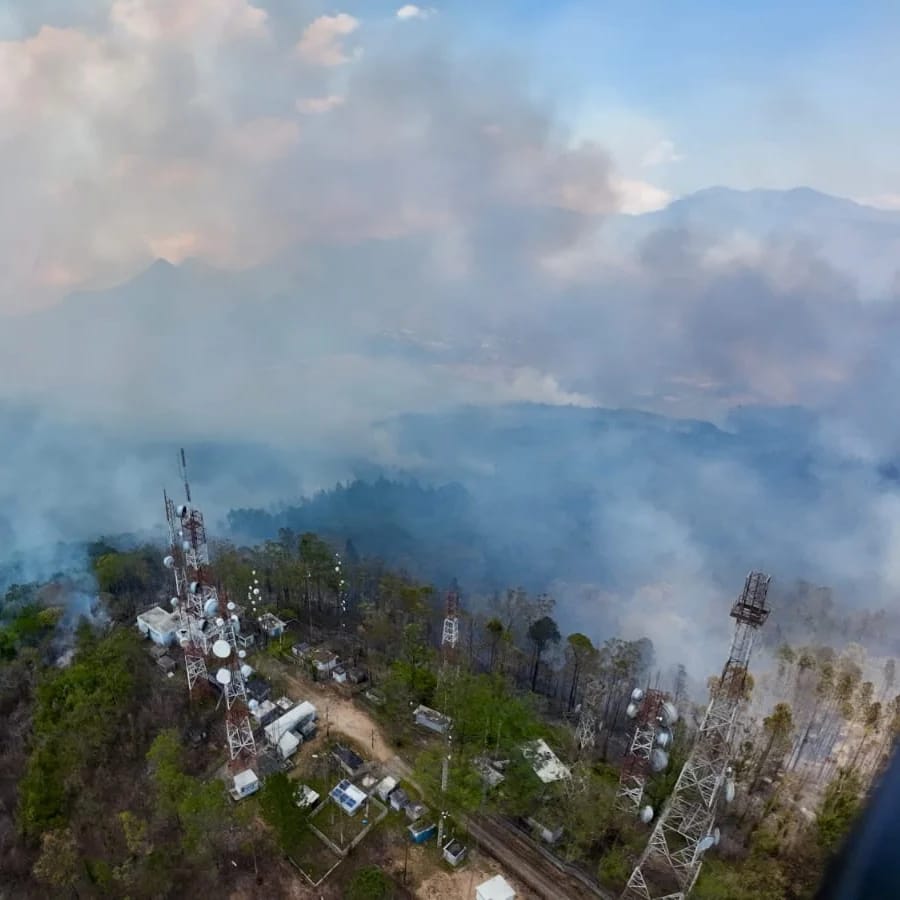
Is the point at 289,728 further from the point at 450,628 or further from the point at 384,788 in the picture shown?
the point at 450,628

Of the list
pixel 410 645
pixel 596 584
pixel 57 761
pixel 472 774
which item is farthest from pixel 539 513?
pixel 57 761

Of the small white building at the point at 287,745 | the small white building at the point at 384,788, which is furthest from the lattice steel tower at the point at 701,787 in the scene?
the small white building at the point at 287,745

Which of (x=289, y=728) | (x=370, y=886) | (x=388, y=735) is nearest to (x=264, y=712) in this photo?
(x=289, y=728)

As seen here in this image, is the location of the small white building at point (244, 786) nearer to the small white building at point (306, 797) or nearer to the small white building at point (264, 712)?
the small white building at point (306, 797)

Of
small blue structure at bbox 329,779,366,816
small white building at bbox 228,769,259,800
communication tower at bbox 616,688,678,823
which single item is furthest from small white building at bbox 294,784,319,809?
communication tower at bbox 616,688,678,823

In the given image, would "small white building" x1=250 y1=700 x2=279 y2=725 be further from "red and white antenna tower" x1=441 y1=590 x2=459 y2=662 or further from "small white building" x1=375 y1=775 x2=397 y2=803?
"red and white antenna tower" x1=441 y1=590 x2=459 y2=662

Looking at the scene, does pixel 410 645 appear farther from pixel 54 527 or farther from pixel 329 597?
pixel 54 527
